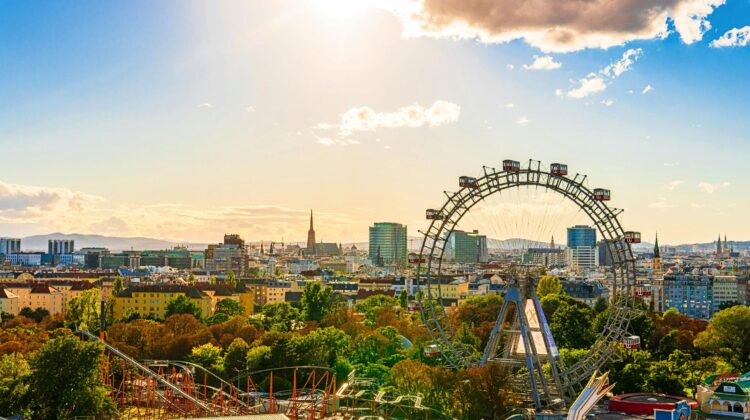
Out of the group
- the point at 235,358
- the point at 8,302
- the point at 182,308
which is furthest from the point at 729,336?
the point at 8,302

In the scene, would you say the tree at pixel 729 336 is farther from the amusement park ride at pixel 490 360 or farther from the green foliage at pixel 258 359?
the green foliage at pixel 258 359

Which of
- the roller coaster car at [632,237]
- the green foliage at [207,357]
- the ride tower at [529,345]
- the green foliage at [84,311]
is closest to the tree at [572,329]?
the ride tower at [529,345]

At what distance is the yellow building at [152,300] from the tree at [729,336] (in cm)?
7457

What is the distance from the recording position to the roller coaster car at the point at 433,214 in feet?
197

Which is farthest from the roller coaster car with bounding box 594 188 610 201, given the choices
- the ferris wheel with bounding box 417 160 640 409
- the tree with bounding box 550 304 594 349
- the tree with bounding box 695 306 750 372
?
the tree with bounding box 550 304 594 349

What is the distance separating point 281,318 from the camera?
10250 cm

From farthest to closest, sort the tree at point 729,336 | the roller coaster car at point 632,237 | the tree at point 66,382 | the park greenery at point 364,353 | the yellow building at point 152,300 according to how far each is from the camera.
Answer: the yellow building at point 152,300 < the tree at point 729,336 < the roller coaster car at point 632,237 < the park greenery at point 364,353 < the tree at point 66,382

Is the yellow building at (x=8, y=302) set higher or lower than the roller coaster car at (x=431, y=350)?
lower

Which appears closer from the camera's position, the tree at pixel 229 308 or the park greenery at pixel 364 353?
the park greenery at pixel 364 353

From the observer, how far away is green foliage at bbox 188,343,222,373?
69.4 metres

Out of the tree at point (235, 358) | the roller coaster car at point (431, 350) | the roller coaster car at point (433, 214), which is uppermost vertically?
the roller coaster car at point (433, 214)

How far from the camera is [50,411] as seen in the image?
4794cm

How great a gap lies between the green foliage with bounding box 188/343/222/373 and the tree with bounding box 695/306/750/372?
42.1 m

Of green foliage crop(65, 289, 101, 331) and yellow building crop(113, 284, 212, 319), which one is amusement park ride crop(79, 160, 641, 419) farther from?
yellow building crop(113, 284, 212, 319)
